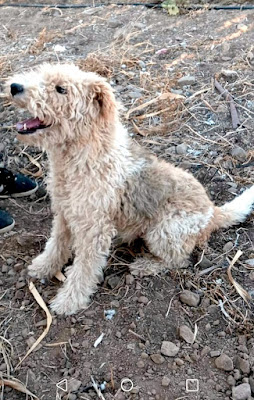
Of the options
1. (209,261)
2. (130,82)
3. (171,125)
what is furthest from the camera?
(130,82)

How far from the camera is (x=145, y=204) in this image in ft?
12.4

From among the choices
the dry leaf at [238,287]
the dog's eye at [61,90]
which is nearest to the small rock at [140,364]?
the dry leaf at [238,287]

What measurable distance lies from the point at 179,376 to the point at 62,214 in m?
1.39

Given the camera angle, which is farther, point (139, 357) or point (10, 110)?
point (10, 110)

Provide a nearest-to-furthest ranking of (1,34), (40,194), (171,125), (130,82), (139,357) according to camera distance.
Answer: (139,357)
(40,194)
(171,125)
(130,82)
(1,34)

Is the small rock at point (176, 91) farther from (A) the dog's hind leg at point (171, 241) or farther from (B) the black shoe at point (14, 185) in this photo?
(A) the dog's hind leg at point (171, 241)

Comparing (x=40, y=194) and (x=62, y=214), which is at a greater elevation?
(x=62, y=214)

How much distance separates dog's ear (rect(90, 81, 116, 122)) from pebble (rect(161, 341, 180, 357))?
1.56 metres

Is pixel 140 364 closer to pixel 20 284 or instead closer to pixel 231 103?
pixel 20 284

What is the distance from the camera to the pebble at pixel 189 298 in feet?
12.4

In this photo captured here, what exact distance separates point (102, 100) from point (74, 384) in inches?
70.7

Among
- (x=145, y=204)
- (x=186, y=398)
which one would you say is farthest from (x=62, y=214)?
(x=186, y=398)

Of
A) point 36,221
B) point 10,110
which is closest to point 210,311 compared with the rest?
point 36,221

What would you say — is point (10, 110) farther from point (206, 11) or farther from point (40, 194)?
point (206, 11)
